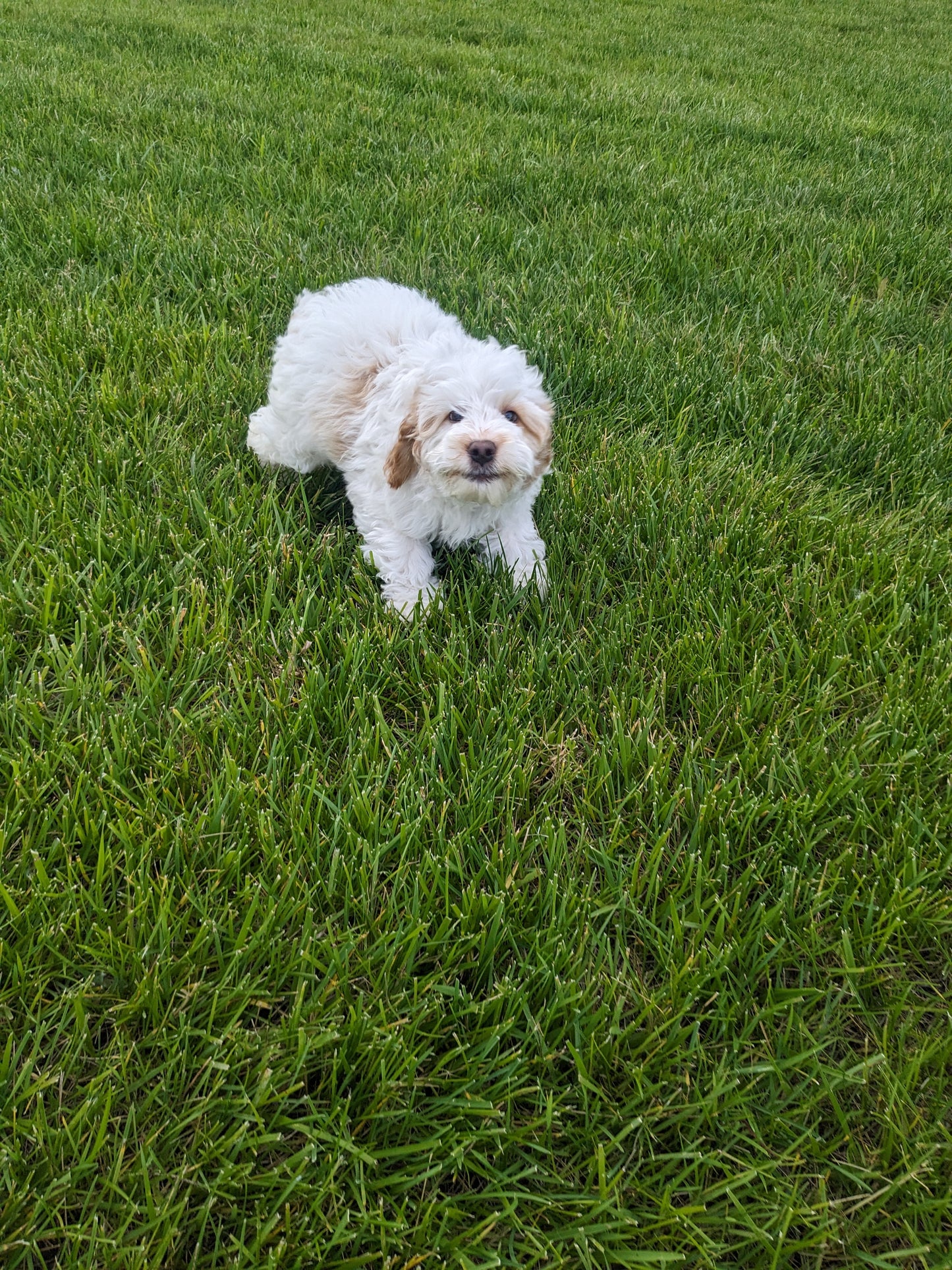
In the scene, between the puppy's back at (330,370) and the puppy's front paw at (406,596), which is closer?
the puppy's front paw at (406,596)

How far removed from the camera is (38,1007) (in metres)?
1.50

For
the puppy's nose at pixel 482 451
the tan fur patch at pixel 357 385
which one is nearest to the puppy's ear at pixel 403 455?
the puppy's nose at pixel 482 451

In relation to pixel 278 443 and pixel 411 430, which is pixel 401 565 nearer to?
pixel 411 430

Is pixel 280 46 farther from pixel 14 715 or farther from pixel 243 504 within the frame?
pixel 14 715

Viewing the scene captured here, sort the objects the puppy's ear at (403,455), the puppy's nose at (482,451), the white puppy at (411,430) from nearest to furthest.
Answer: the puppy's nose at (482,451)
the white puppy at (411,430)
the puppy's ear at (403,455)

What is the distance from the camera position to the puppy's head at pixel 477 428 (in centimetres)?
244

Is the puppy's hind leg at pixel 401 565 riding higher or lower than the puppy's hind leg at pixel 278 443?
lower

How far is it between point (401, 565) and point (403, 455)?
14.4 inches

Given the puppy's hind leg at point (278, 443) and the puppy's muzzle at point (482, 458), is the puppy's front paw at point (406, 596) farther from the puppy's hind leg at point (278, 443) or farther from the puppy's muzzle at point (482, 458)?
the puppy's hind leg at point (278, 443)

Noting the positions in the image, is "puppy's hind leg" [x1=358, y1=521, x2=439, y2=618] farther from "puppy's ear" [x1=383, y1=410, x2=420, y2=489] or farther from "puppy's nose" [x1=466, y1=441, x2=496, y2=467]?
"puppy's nose" [x1=466, y1=441, x2=496, y2=467]

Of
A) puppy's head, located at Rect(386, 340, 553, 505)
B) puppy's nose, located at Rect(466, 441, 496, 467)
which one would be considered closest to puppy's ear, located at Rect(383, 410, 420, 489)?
puppy's head, located at Rect(386, 340, 553, 505)

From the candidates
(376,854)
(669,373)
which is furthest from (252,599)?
(669,373)

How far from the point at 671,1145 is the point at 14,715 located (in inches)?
68.3

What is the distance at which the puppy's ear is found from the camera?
2.64 m
